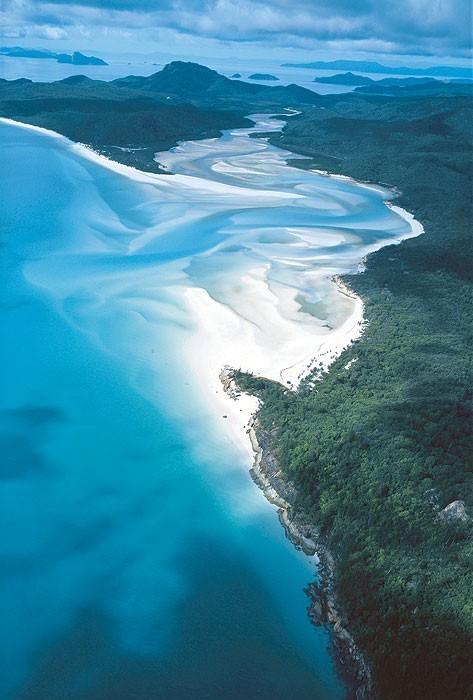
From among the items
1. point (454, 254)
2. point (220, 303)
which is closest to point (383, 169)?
point (454, 254)

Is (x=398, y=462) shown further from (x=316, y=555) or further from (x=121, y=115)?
(x=121, y=115)

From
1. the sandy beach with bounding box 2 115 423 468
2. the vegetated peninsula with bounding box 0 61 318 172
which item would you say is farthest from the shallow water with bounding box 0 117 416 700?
the vegetated peninsula with bounding box 0 61 318 172

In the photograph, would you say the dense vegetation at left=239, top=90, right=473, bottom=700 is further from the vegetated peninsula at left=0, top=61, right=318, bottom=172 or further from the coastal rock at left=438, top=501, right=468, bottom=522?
the vegetated peninsula at left=0, top=61, right=318, bottom=172

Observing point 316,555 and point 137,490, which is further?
point 137,490

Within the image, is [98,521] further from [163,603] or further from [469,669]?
[469,669]

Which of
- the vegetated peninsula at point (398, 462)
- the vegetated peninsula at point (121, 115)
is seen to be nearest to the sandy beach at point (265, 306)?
the vegetated peninsula at point (398, 462)

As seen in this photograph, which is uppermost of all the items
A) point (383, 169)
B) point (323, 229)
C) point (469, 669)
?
point (383, 169)

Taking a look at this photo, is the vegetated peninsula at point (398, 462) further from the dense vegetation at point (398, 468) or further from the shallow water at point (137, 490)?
the shallow water at point (137, 490)

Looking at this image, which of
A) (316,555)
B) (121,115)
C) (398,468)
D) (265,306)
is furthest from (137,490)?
(121,115)
